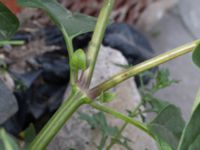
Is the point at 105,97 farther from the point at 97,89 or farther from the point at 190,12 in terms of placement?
the point at 190,12

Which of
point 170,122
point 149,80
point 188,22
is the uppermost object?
Answer: point 170,122

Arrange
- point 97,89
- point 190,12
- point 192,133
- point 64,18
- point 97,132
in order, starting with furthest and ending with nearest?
point 190,12 → point 97,132 → point 64,18 → point 97,89 → point 192,133

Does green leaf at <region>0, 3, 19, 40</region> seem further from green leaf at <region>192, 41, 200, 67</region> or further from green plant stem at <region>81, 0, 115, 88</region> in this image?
green leaf at <region>192, 41, 200, 67</region>

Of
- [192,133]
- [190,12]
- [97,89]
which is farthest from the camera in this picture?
[190,12]

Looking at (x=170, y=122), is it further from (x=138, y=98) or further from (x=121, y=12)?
(x=121, y=12)

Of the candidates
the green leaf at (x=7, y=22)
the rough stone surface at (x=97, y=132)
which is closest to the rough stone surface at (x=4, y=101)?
the green leaf at (x=7, y=22)

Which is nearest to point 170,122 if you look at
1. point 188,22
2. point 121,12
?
point 121,12

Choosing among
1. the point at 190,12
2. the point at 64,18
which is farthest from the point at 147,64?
the point at 190,12
